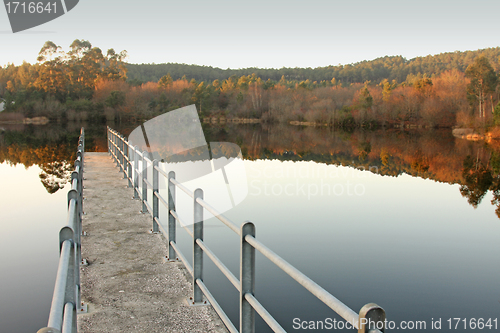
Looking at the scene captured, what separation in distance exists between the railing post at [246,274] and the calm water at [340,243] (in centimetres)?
319

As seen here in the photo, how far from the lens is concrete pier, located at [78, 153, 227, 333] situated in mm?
3633

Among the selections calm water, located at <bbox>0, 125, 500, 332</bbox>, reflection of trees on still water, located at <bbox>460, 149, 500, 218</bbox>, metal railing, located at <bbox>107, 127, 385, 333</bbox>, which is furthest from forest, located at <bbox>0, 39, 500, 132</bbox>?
metal railing, located at <bbox>107, 127, 385, 333</bbox>

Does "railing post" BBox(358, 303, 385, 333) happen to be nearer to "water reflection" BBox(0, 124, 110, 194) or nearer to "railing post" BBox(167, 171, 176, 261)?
"railing post" BBox(167, 171, 176, 261)

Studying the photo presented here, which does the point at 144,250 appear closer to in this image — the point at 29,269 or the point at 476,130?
the point at 29,269

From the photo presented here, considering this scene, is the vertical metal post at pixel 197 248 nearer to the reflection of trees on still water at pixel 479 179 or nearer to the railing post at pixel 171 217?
the railing post at pixel 171 217

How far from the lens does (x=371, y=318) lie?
1432 millimetres

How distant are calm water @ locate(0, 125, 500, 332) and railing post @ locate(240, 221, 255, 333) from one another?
319 cm

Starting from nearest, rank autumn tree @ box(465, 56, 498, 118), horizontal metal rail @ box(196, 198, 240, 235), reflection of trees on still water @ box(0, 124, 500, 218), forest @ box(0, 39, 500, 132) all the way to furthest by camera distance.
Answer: horizontal metal rail @ box(196, 198, 240, 235)
reflection of trees on still water @ box(0, 124, 500, 218)
autumn tree @ box(465, 56, 498, 118)
forest @ box(0, 39, 500, 132)

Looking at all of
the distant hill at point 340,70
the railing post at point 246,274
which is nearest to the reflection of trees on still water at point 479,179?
the railing post at point 246,274

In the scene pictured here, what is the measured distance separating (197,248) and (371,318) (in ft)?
8.64

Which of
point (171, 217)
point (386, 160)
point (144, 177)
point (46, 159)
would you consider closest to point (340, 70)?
point (386, 160)

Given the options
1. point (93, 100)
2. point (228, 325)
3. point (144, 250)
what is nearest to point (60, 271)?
point (228, 325)

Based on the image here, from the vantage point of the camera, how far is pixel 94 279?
4551 mm

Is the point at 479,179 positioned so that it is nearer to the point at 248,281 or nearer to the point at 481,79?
the point at 248,281
